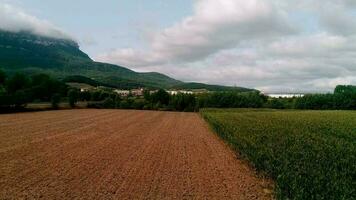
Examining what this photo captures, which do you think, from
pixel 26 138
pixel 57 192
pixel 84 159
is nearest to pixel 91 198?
→ pixel 57 192

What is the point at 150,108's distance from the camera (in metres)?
125

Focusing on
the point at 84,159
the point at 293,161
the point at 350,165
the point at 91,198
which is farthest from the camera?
the point at 84,159

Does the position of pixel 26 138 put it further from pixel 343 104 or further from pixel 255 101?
pixel 343 104

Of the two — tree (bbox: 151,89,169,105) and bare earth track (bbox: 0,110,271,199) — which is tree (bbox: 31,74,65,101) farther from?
bare earth track (bbox: 0,110,271,199)

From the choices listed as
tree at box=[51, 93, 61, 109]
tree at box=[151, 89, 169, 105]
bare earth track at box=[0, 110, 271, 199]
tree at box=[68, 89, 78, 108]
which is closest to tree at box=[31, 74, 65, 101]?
tree at box=[68, 89, 78, 108]

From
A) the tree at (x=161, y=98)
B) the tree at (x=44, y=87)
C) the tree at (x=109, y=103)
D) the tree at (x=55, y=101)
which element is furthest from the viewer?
the tree at (x=161, y=98)

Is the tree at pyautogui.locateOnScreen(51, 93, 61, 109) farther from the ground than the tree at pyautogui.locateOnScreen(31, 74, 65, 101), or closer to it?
A: closer to it

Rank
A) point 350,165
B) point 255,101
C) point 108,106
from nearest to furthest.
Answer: point 350,165
point 108,106
point 255,101

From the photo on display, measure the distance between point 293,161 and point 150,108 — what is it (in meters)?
107

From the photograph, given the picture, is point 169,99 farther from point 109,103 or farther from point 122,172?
point 122,172

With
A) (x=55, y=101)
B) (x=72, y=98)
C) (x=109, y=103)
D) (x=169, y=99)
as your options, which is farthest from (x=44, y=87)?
(x=169, y=99)

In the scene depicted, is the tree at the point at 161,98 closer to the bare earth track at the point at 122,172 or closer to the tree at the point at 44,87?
the tree at the point at 44,87

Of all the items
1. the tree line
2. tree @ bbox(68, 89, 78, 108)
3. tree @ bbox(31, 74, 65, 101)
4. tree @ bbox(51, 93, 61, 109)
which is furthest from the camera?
the tree line

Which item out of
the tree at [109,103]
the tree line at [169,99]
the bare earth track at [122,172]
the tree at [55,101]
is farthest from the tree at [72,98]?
the bare earth track at [122,172]
